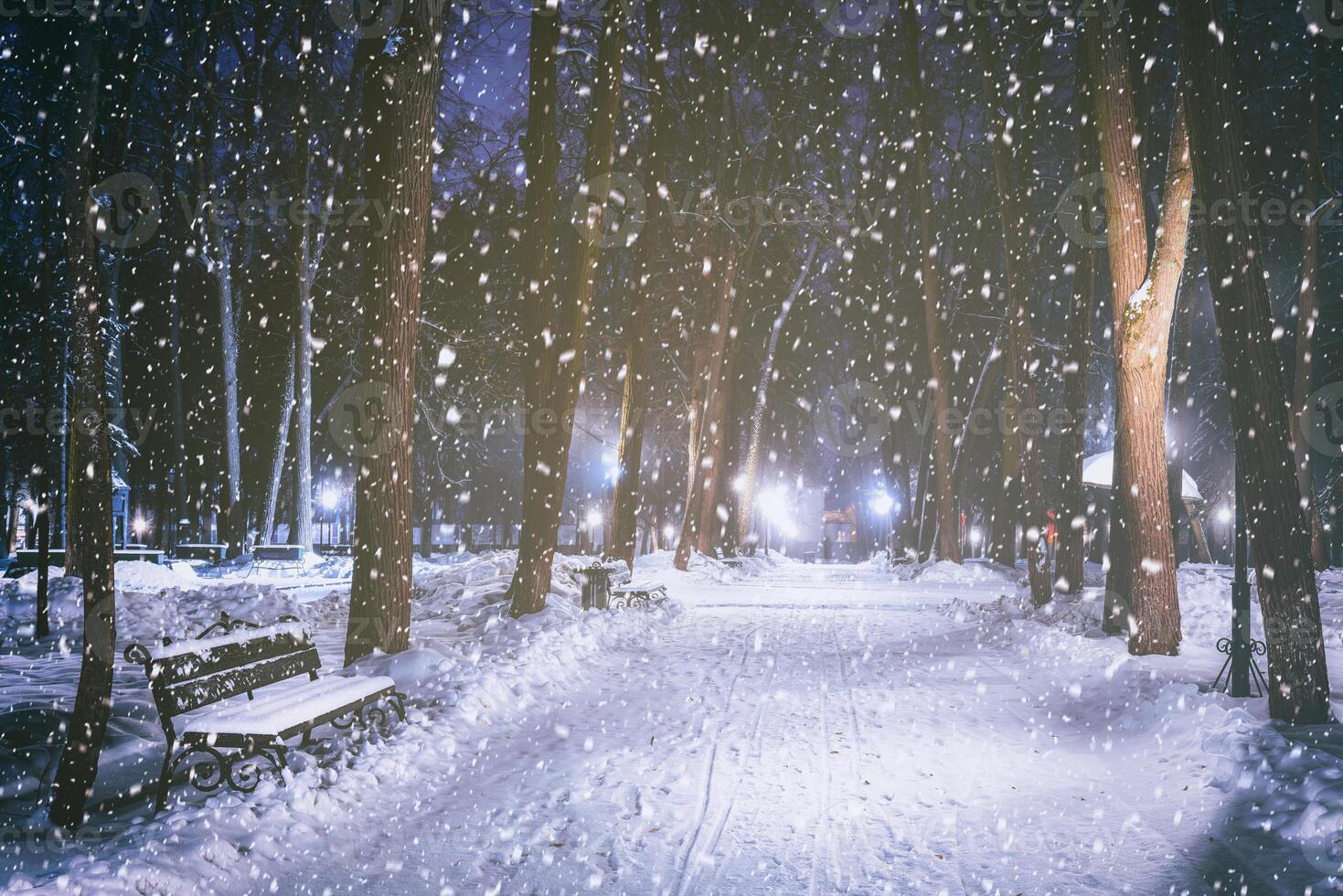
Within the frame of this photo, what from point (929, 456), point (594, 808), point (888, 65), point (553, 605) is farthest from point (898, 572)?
point (594, 808)

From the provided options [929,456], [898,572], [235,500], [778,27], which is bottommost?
[898,572]

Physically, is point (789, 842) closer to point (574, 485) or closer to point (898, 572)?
point (898, 572)

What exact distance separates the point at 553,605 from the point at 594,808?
7.90 meters

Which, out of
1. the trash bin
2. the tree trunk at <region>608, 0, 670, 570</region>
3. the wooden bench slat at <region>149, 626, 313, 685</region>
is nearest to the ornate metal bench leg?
the wooden bench slat at <region>149, 626, 313, 685</region>

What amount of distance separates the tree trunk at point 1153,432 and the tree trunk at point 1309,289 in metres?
12.8

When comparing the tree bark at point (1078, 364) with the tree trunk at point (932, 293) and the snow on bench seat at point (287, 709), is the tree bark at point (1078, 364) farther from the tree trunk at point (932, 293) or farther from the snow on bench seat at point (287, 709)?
the tree trunk at point (932, 293)

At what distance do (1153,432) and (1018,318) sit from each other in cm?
582

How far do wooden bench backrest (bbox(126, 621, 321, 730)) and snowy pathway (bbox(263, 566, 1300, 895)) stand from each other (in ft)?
4.83

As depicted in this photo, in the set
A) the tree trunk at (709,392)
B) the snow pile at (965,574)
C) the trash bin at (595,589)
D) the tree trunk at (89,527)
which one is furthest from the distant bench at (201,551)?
the tree trunk at (89,527)

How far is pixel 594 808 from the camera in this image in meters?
5.62

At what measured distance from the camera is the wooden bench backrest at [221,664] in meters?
5.60

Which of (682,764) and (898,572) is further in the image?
(898,572)

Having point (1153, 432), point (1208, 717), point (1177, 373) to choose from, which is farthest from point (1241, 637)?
point (1177, 373)

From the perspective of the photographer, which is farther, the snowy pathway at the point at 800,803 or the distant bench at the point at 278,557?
the distant bench at the point at 278,557
